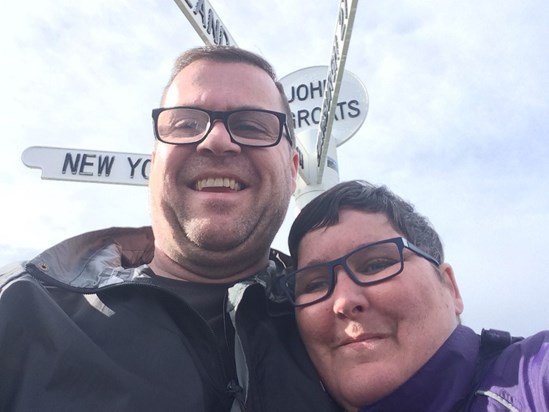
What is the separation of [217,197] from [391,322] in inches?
33.9

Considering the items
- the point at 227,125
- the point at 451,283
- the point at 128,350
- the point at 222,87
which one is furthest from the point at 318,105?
the point at 128,350

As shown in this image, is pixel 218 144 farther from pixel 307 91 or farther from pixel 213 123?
pixel 307 91

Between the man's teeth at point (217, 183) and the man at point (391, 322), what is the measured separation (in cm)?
34

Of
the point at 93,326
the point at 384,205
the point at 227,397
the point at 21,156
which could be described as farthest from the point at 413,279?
the point at 21,156

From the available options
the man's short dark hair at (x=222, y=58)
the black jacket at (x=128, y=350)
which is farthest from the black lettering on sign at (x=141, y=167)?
the black jacket at (x=128, y=350)

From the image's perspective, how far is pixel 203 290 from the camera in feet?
6.37

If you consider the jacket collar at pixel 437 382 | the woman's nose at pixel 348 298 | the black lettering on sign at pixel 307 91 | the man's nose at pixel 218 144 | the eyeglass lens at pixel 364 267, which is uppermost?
the black lettering on sign at pixel 307 91

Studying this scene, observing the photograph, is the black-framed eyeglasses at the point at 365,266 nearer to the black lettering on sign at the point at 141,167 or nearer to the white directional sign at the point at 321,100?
the black lettering on sign at the point at 141,167

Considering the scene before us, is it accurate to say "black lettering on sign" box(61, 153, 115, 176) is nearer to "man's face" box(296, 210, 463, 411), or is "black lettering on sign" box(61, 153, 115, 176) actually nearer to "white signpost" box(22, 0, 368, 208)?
"white signpost" box(22, 0, 368, 208)

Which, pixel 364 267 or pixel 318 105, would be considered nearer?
pixel 364 267

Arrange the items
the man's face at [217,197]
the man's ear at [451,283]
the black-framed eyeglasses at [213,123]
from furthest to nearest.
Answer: the black-framed eyeglasses at [213,123] < the man's face at [217,197] < the man's ear at [451,283]

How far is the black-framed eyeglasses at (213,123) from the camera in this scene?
80.4 inches

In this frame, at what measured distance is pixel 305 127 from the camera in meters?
3.82

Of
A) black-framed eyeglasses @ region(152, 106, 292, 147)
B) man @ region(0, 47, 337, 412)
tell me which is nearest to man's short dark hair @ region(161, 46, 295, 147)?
man @ region(0, 47, 337, 412)
